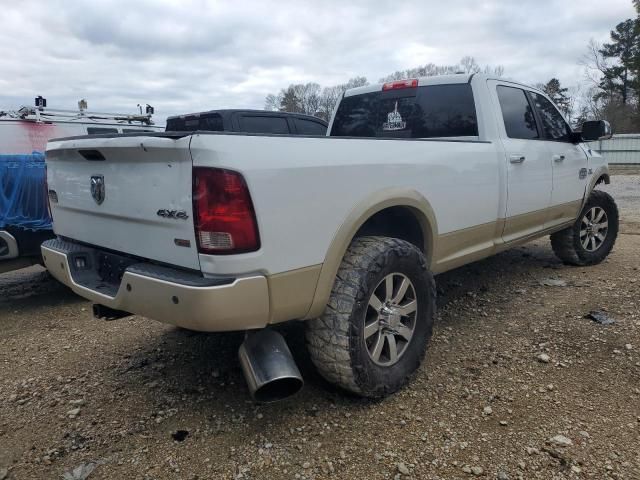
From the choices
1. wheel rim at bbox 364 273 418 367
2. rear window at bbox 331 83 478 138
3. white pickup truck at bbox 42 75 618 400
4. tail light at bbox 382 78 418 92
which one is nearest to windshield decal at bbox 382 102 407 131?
rear window at bbox 331 83 478 138

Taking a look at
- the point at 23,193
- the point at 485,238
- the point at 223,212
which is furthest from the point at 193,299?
the point at 23,193

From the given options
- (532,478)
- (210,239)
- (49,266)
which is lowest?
(532,478)

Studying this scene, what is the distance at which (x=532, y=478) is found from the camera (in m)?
2.24

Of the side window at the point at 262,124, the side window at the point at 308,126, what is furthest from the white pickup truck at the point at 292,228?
the side window at the point at 308,126

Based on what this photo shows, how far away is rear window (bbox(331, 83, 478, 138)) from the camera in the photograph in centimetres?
398

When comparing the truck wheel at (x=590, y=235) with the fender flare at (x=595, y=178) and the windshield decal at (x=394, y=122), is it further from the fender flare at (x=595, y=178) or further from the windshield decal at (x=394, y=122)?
the windshield decal at (x=394, y=122)

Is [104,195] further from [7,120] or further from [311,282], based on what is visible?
[7,120]

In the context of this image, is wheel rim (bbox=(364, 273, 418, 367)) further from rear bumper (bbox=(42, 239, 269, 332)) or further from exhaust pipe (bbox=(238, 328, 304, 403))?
rear bumper (bbox=(42, 239, 269, 332))

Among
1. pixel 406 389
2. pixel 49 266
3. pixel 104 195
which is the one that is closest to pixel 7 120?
pixel 49 266

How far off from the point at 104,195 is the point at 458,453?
225 cm

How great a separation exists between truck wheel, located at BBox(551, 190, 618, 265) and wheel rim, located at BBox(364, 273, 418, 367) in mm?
3247

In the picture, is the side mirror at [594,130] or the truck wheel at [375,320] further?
the side mirror at [594,130]

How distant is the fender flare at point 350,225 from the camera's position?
253 centimetres

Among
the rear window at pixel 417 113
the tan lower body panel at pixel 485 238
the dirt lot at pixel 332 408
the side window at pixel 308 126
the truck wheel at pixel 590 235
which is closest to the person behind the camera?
the dirt lot at pixel 332 408
